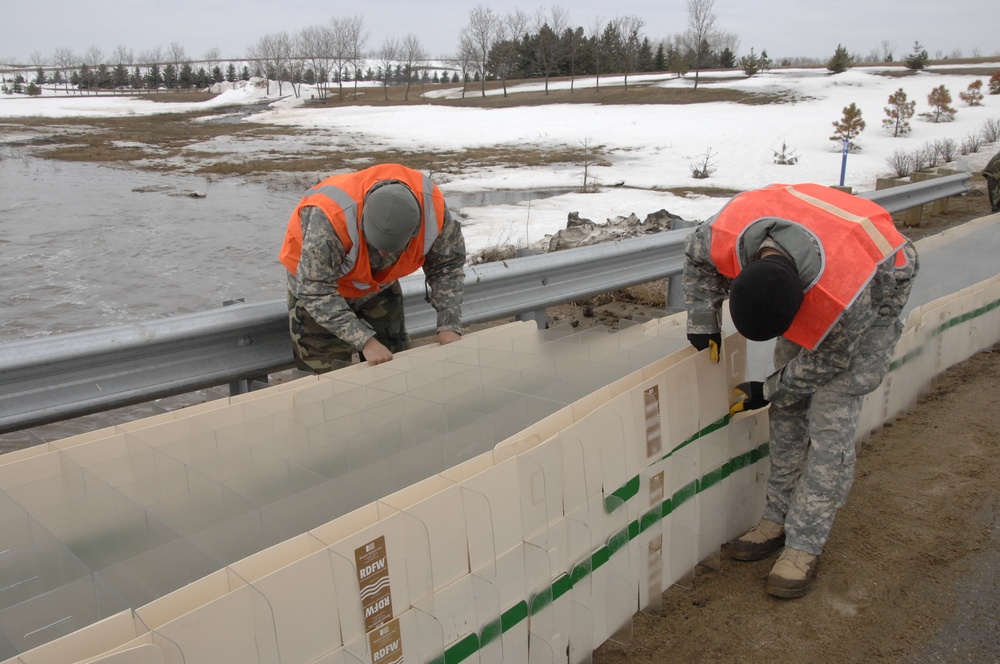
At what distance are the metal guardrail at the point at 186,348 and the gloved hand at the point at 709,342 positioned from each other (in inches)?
57.9

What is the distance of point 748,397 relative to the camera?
3170mm

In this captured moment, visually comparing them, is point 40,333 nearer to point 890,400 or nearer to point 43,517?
point 43,517

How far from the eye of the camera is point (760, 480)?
11.2 ft

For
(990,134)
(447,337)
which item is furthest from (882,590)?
(990,134)

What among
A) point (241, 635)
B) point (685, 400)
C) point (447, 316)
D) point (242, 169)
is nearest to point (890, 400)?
point (685, 400)

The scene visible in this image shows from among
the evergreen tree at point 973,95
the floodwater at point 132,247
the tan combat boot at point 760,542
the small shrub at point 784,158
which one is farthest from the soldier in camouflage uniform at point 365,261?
the evergreen tree at point 973,95

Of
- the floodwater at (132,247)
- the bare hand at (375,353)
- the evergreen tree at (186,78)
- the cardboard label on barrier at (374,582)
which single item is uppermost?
the evergreen tree at (186,78)

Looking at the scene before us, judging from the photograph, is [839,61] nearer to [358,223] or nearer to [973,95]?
[973,95]

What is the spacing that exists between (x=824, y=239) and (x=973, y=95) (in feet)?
121

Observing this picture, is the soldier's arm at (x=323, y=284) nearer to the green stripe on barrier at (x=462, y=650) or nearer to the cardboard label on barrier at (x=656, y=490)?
the cardboard label on barrier at (x=656, y=490)

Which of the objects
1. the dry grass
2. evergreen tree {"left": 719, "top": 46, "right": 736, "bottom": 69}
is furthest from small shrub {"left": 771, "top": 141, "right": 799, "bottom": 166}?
evergreen tree {"left": 719, "top": 46, "right": 736, "bottom": 69}

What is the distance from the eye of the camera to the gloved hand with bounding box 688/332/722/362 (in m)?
3.02

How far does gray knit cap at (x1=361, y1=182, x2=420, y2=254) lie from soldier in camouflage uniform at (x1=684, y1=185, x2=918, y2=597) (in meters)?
1.17

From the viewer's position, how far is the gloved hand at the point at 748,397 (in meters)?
3.12
